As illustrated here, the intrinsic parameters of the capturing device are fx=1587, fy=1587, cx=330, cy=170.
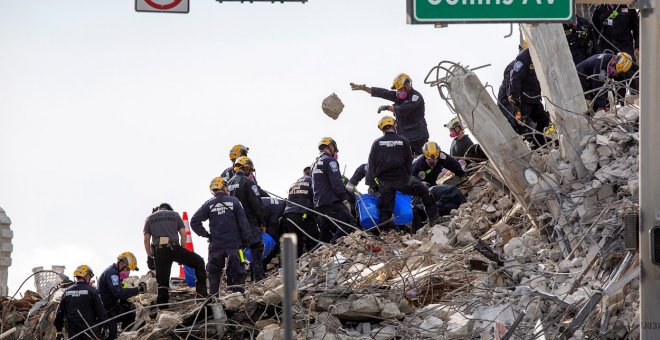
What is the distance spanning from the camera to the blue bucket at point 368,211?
23.2 m

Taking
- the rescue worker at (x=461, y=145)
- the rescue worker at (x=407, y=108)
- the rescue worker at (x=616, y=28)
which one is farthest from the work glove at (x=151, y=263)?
the rescue worker at (x=616, y=28)

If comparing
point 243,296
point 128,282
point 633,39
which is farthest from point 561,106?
point 128,282

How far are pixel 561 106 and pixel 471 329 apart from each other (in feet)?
11.2

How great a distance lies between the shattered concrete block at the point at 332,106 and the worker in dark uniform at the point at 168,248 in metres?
5.67

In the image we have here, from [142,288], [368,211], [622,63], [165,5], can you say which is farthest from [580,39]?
[165,5]

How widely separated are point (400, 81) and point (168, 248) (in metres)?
4.98

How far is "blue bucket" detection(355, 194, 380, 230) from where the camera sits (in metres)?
23.2

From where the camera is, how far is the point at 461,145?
24.8 metres

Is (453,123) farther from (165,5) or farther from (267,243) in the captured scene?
(165,5)

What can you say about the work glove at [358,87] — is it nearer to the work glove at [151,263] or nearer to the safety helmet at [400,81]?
the safety helmet at [400,81]

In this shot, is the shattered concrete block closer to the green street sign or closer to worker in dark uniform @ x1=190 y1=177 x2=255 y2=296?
worker in dark uniform @ x1=190 y1=177 x2=255 y2=296

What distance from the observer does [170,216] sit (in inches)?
842

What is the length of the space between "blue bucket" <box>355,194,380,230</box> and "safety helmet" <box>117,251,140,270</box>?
11.0ft

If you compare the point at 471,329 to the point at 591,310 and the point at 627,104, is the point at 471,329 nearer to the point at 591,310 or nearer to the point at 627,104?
the point at 591,310
